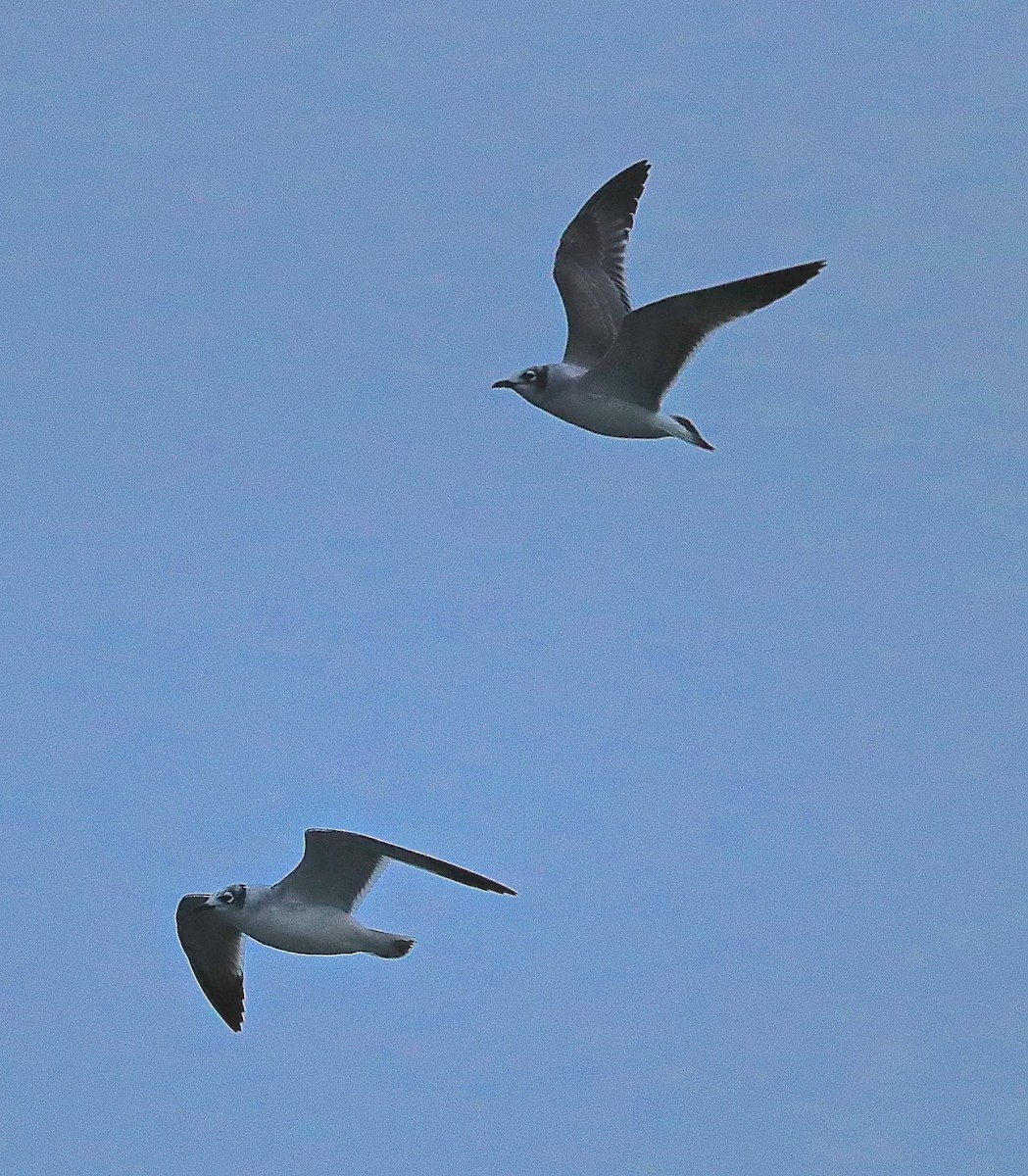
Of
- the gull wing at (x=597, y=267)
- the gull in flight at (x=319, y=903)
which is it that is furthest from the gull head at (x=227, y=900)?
the gull wing at (x=597, y=267)

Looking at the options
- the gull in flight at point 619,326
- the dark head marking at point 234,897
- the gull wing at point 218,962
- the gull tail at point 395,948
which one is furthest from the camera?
the gull wing at point 218,962

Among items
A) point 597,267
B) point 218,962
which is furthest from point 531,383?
point 218,962

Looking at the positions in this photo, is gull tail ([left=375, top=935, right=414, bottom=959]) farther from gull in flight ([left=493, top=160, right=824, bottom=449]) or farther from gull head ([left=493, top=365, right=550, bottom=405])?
gull head ([left=493, top=365, right=550, bottom=405])

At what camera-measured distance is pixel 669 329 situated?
Result: 17656mm

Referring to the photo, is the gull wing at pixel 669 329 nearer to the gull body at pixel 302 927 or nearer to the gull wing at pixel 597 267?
the gull wing at pixel 597 267

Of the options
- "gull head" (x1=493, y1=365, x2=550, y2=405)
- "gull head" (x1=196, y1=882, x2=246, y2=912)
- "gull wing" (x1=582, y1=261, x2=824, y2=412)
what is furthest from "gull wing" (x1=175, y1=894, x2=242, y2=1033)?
"gull wing" (x1=582, y1=261, x2=824, y2=412)

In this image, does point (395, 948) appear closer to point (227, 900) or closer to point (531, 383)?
point (227, 900)

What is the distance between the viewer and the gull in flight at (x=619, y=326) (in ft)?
56.4

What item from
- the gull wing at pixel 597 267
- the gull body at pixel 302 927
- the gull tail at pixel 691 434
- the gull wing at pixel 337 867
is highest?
the gull wing at pixel 597 267

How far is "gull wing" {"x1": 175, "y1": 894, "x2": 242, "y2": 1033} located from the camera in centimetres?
1997

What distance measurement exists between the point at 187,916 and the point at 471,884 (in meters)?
5.65

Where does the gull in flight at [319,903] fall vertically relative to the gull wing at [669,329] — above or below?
below

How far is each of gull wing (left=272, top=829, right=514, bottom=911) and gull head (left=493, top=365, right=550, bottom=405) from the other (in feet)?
14.4

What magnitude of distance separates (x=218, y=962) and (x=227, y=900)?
183 centimetres
